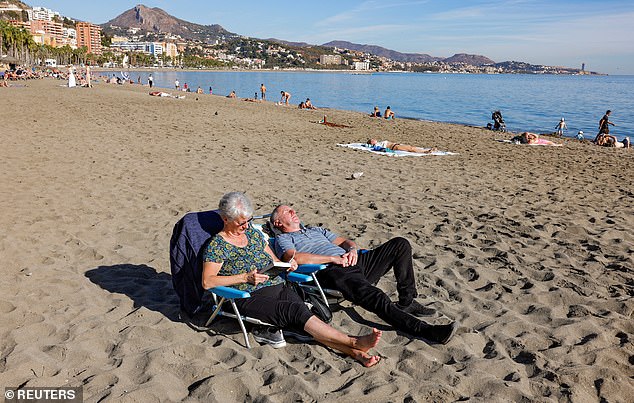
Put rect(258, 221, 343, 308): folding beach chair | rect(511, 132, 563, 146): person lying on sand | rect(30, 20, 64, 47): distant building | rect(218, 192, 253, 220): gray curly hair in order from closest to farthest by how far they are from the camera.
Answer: rect(218, 192, 253, 220): gray curly hair → rect(258, 221, 343, 308): folding beach chair → rect(511, 132, 563, 146): person lying on sand → rect(30, 20, 64, 47): distant building

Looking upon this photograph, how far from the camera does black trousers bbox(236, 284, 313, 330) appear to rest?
3.62 m

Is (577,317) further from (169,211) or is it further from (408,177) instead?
(408,177)

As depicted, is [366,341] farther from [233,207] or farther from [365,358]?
[233,207]

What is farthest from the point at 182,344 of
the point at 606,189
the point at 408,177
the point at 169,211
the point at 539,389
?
the point at 606,189

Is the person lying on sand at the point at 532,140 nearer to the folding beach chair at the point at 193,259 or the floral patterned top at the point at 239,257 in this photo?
the floral patterned top at the point at 239,257

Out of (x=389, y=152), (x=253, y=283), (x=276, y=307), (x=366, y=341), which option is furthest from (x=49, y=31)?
(x=366, y=341)

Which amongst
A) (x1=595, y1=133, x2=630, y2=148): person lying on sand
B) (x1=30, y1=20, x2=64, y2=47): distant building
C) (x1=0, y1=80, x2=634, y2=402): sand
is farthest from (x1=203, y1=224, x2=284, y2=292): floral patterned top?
(x1=30, y1=20, x2=64, y2=47): distant building

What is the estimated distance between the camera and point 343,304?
4445 mm

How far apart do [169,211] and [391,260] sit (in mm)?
3719

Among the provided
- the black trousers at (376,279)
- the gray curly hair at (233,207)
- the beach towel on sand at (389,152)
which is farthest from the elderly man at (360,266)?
the beach towel on sand at (389,152)

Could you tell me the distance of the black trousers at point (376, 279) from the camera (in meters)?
3.88

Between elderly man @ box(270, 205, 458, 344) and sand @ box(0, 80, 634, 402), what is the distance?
168mm

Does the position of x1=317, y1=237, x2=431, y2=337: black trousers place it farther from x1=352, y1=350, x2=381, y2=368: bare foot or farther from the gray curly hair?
the gray curly hair

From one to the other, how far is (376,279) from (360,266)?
8.3 inches
